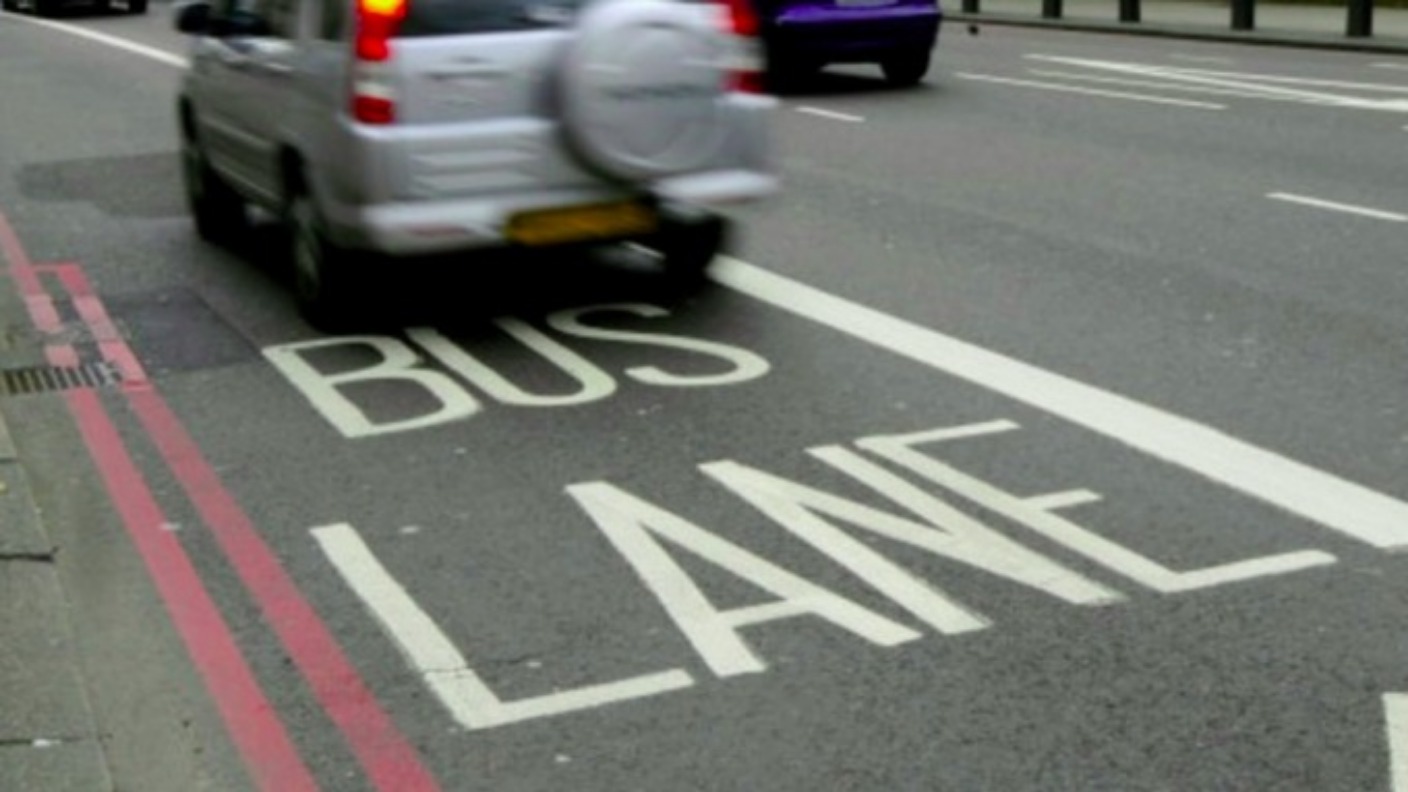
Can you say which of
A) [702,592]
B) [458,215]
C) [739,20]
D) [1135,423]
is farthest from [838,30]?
[702,592]

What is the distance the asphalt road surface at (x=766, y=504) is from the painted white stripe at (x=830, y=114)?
5.41m

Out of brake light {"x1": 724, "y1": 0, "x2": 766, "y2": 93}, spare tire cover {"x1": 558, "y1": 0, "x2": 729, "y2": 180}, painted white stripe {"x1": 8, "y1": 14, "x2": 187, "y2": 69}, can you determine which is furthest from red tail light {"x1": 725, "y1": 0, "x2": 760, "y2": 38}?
painted white stripe {"x1": 8, "y1": 14, "x2": 187, "y2": 69}

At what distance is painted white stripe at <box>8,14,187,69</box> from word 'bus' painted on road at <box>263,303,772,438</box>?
15029 millimetres

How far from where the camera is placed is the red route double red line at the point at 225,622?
15.4 ft

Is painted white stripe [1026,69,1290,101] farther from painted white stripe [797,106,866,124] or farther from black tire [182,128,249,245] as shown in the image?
black tire [182,128,249,245]

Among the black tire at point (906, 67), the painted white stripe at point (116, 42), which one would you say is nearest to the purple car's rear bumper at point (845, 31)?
the black tire at point (906, 67)

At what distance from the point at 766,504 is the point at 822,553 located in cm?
53

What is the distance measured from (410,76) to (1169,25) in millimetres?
22749

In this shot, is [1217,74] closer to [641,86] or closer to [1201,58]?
[1201,58]

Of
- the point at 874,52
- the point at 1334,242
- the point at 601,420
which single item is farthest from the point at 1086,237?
the point at 874,52

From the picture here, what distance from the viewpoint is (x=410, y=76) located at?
333 inches

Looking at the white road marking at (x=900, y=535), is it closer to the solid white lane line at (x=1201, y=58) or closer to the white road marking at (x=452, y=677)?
the white road marking at (x=452, y=677)

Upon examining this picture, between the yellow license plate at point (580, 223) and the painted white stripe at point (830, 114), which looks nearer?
the yellow license plate at point (580, 223)

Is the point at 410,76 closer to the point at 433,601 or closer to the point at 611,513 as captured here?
the point at 611,513
